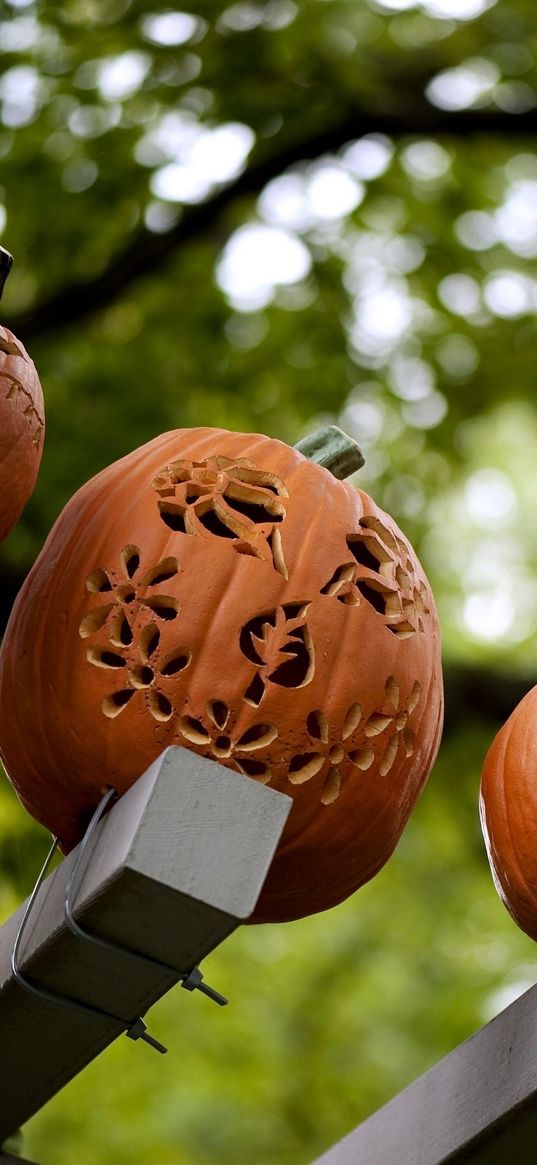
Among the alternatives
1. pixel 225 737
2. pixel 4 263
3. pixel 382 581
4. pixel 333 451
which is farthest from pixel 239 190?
pixel 225 737

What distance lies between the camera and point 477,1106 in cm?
108

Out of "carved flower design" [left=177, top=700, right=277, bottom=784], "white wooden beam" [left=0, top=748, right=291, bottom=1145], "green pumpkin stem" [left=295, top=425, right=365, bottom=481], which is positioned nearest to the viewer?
"white wooden beam" [left=0, top=748, right=291, bottom=1145]

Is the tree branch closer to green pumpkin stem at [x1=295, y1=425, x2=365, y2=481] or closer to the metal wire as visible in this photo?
green pumpkin stem at [x1=295, y1=425, x2=365, y2=481]

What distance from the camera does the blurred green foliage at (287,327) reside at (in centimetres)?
338

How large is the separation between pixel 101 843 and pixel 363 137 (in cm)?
311

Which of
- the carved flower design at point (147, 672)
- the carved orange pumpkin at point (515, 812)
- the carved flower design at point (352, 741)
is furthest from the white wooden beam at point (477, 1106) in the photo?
the carved flower design at point (147, 672)

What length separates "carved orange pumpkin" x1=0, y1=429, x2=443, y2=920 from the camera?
950 mm

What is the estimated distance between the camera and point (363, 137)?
363 centimetres

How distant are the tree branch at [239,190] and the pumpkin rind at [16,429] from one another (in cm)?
217

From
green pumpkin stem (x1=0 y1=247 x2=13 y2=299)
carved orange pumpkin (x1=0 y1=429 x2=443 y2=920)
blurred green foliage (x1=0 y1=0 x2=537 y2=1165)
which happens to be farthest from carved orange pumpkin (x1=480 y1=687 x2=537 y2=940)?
blurred green foliage (x1=0 y1=0 x2=537 y2=1165)

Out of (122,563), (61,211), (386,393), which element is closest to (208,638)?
(122,563)

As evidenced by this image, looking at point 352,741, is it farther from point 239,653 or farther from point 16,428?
point 16,428

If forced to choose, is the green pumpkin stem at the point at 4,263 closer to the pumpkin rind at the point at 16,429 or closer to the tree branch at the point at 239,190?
the pumpkin rind at the point at 16,429

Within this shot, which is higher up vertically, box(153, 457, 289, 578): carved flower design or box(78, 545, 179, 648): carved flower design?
box(153, 457, 289, 578): carved flower design
